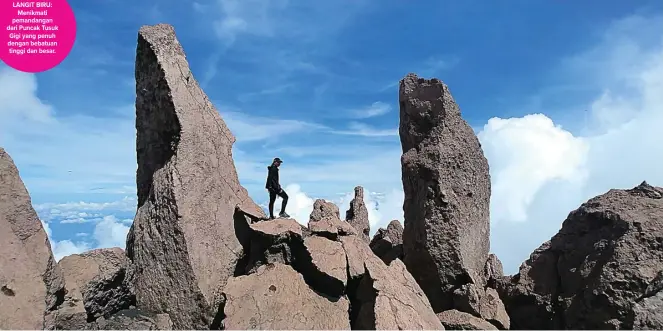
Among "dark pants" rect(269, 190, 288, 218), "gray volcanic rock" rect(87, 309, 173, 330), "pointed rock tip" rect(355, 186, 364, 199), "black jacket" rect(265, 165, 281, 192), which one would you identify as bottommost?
"gray volcanic rock" rect(87, 309, 173, 330)

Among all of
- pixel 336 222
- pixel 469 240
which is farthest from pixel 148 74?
pixel 469 240

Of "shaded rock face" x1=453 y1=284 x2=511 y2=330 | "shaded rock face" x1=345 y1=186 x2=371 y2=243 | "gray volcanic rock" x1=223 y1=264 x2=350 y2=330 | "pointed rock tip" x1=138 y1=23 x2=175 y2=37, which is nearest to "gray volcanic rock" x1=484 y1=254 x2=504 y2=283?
"shaded rock face" x1=453 y1=284 x2=511 y2=330

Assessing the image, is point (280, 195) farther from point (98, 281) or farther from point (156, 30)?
point (98, 281)

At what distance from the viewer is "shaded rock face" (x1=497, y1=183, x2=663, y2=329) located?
7287 millimetres

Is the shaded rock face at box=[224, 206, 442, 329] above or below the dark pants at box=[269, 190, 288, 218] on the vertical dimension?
below

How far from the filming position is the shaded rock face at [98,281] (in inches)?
293

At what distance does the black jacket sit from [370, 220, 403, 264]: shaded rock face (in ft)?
9.42

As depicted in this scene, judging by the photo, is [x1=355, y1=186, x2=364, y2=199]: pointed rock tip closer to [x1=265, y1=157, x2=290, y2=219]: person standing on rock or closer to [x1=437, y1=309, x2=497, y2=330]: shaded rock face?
[x1=265, y1=157, x2=290, y2=219]: person standing on rock

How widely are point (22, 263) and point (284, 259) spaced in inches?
134

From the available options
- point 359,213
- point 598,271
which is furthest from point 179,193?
point 359,213

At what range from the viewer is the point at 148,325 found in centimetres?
696

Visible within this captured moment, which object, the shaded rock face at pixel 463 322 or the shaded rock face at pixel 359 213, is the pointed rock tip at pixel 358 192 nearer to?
the shaded rock face at pixel 359 213

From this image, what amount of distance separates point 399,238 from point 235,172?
6.19m

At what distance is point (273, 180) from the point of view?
12.4 metres
